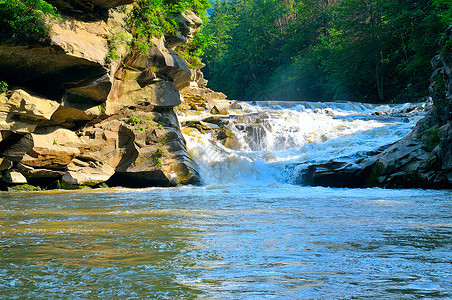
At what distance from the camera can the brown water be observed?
241 centimetres

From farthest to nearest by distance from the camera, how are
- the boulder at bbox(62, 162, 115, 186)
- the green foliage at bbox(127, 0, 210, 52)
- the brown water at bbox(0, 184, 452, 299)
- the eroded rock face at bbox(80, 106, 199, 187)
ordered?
the green foliage at bbox(127, 0, 210, 52) < the eroded rock face at bbox(80, 106, 199, 187) < the boulder at bbox(62, 162, 115, 186) < the brown water at bbox(0, 184, 452, 299)

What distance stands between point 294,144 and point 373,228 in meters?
14.5

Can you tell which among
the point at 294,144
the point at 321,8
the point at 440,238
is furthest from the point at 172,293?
the point at 321,8

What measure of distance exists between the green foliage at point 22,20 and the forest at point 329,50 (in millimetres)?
13143

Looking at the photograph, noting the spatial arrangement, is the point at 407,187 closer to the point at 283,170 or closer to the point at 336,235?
the point at 283,170

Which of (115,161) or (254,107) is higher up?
(254,107)

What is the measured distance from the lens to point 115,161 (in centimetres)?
1500

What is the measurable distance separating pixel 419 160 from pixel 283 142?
24.3 ft

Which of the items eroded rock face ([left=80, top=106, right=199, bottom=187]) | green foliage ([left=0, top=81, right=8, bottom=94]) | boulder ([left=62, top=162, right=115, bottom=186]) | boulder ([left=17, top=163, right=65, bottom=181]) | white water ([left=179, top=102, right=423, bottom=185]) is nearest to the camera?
green foliage ([left=0, top=81, right=8, bottom=94])

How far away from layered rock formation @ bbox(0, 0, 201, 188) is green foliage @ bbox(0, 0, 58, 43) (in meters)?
0.24

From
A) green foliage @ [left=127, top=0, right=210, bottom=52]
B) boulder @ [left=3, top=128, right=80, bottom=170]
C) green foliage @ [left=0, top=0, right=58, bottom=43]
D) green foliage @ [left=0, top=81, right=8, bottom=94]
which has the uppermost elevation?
green foliage @ [left=127, top=0, right=210, bottom=52]

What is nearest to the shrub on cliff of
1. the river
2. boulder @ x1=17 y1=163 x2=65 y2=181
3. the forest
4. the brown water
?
the forest

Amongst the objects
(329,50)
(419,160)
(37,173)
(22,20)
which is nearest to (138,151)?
(37,173)

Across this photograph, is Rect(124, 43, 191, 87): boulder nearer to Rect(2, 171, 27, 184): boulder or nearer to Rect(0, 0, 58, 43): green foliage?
Rect(0, 0, 58, 43): green foliage
